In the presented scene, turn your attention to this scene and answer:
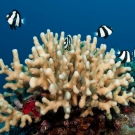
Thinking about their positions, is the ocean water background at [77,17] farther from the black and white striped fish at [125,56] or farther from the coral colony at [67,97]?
the coral colony at [67,97]

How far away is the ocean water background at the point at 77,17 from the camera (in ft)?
327

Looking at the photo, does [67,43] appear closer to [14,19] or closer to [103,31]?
[103,31]

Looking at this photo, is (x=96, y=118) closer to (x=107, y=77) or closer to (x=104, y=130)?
(x=104, y=130)

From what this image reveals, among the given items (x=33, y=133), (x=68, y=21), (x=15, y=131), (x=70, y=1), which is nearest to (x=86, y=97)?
(x=33, y=133)

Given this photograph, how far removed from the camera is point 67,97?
A: 2668 millimetres

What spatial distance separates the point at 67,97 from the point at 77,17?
110 meters

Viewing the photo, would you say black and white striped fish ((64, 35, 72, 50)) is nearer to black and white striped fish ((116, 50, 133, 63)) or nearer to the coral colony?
the coral colony

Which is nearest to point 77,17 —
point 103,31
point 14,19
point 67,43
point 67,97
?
point 103,31

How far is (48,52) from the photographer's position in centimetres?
350

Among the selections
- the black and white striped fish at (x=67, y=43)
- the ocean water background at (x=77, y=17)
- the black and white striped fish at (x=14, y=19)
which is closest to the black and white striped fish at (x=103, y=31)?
the black and white striped fish at (x=67, y=43)

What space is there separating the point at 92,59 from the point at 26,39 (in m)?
94.2

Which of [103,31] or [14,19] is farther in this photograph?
[103,31]

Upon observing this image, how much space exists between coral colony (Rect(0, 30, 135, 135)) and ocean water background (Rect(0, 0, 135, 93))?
9397 cm

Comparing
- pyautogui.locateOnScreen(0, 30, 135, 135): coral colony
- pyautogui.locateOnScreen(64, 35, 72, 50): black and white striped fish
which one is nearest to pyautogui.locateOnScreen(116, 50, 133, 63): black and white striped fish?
pyautogui.locateOnScreen(0, 30, 135, 135): coral colony
